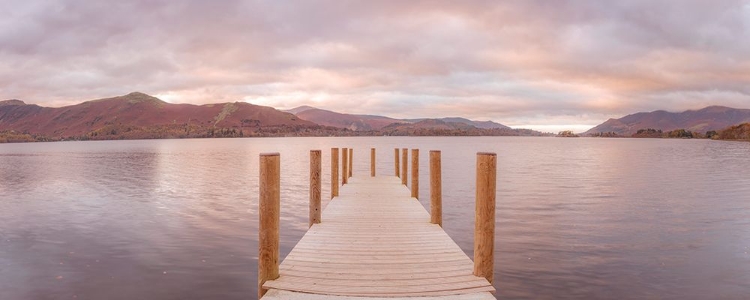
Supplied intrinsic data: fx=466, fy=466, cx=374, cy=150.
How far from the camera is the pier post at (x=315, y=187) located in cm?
1134

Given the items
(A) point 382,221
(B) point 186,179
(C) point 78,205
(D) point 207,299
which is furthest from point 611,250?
(B) point 186,179

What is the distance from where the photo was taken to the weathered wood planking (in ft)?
20.9

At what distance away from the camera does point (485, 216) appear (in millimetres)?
7031

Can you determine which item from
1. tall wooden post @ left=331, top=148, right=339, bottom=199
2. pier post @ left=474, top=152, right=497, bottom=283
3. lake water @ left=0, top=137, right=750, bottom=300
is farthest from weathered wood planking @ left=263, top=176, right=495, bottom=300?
tall wooden post @ left=331, top=148, right=339, bottom=199

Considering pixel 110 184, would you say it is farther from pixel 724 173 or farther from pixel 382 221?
pixel 724 173

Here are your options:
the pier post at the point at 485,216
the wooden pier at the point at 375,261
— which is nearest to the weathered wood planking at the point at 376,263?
the wooden pier at the point at 375,261

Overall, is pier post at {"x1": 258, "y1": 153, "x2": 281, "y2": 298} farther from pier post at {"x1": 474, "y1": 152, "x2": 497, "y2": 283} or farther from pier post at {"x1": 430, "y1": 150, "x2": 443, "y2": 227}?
pier post at {"x1": 430, "y1": 150, "x2": 443, "y2": 227}

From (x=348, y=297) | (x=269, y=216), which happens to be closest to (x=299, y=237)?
(x=269, y=216)

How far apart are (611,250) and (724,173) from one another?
33.1 m

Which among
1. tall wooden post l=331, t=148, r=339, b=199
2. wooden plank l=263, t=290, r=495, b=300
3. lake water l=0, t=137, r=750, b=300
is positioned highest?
tall wooden post l=331, t=148, r=339, b=199

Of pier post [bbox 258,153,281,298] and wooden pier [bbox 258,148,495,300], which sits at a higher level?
pier post [bbox 258,153,281,298]

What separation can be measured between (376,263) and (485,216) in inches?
79.5

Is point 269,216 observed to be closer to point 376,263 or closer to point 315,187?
point 376,263

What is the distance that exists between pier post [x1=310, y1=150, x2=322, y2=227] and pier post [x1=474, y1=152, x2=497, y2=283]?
5.16 meters
